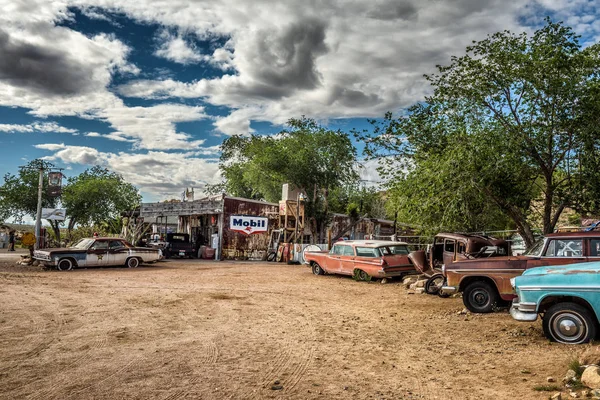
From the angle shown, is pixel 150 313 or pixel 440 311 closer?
pixel 150 313

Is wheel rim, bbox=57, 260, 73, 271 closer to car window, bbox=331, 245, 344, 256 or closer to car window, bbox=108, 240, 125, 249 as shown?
car window, bbox=108, 240, 125, 249

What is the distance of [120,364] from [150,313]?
389 cm

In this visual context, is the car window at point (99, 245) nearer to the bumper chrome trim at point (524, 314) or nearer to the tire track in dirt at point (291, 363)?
the tire track in dirt at point (291, 363)

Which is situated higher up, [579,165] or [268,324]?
[579,165]

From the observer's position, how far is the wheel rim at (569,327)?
6.90 m

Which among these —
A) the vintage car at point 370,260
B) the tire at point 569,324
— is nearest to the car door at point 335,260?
the vintage car at point 370,260

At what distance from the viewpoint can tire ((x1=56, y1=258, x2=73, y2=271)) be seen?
64.4 ft

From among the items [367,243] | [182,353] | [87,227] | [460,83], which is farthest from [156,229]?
[182,353]

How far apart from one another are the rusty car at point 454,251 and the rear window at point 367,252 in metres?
2.49

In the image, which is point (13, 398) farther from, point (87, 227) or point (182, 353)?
point (87, 227)

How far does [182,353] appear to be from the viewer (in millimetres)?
6805

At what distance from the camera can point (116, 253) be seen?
21312 millimetres

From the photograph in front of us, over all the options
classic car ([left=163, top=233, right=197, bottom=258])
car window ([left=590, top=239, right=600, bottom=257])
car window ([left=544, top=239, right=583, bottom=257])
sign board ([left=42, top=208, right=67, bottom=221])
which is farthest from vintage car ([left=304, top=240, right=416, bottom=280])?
sign board ([left=42, top=208, right=67, bottom=221])

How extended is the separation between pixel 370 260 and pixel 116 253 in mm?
11658
